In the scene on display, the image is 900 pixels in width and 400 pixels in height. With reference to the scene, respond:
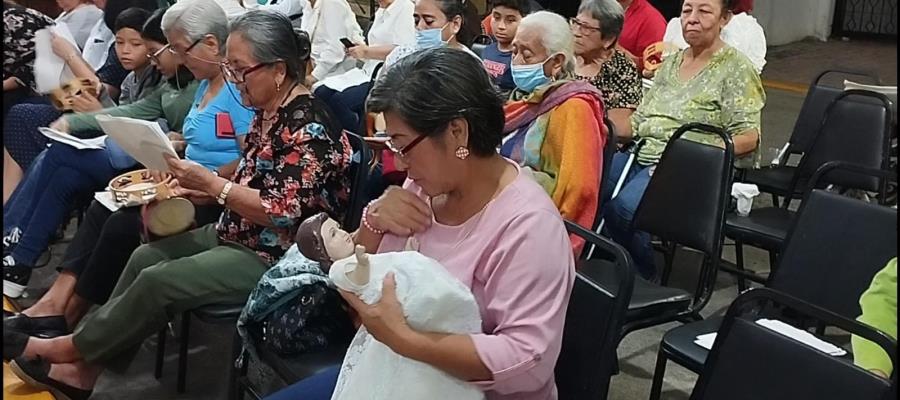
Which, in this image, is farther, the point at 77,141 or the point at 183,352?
the point at 77,141

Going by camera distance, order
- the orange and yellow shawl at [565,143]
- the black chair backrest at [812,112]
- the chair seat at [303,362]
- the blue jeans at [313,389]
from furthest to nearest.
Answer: the black chair backrest at [812,112], the orange and yellow shawl at [565,143], the chair seat at [303,362], the blue jeans at [313,389]

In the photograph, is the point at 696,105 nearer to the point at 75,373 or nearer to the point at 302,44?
the point at 302,44

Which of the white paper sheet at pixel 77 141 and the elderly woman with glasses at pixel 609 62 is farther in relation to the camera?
the elderly woman with glasses at pixel 609 62

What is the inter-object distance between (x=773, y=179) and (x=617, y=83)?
0.72m

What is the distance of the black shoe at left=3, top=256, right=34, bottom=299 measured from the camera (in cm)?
309

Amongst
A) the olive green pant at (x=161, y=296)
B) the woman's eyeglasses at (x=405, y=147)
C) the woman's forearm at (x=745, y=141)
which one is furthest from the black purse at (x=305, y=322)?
the woman's forearm at (x=745, y=141)

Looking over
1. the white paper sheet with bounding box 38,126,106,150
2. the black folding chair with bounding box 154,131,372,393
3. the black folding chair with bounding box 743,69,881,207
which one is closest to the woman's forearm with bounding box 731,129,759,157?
the black folding chair with bounding box 743,69,881,207

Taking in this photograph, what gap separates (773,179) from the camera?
3559mm

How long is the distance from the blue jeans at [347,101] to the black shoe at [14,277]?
1.29 m

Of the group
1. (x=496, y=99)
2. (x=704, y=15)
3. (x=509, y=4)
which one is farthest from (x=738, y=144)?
(x=496, y=99)

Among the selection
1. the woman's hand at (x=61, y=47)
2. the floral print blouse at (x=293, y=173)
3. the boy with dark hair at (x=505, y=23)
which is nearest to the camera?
the floral print blouse at (x=293, y=173)

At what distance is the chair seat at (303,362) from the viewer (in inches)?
76.2

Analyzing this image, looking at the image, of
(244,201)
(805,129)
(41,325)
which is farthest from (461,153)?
(805,129)

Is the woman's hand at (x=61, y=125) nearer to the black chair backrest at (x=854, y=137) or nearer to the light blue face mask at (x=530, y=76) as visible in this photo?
the light blue face mask at (x=530, y=76)
